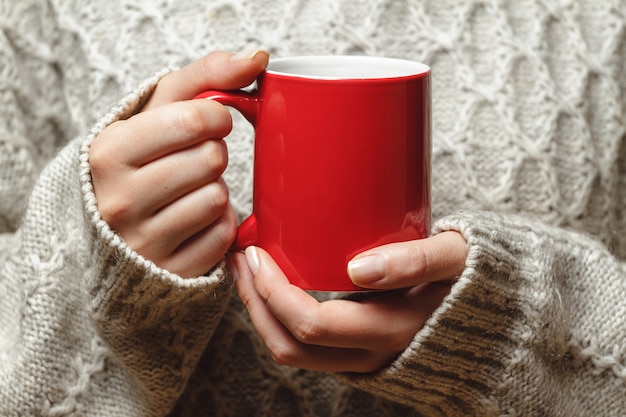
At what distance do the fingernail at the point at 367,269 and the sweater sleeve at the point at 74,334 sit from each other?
7.6 inches

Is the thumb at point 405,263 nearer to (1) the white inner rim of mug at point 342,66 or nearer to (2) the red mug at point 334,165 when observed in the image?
(2) the red mug at point 334,165

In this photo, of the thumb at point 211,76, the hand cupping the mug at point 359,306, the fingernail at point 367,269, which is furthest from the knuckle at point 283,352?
the thumb at point 211,76

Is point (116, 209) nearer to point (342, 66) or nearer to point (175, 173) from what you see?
point (175, 173)

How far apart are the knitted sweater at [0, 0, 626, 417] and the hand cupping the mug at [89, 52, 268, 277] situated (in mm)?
34

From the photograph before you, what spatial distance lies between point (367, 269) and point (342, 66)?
0.65 feet

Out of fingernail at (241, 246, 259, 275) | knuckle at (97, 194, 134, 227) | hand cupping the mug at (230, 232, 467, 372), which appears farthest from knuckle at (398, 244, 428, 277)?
knuckle at (97, 194, 134, 227)

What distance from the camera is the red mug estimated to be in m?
0.57

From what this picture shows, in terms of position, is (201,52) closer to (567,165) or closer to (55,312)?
(55,312)

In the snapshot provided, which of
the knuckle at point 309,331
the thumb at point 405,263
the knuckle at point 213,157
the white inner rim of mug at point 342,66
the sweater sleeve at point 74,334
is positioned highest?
the white inner rim of mug at point 342,66

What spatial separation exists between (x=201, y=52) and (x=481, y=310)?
44 cm

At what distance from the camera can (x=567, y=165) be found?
0.89 meters

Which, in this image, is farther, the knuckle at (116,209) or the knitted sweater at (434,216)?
the knitted sweater at (434,216)

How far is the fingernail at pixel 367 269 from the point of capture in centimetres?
58

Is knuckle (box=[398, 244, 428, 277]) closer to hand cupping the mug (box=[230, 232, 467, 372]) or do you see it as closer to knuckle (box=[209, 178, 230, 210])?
hand cupping the mug (box=[230, 232, 467, 372])
